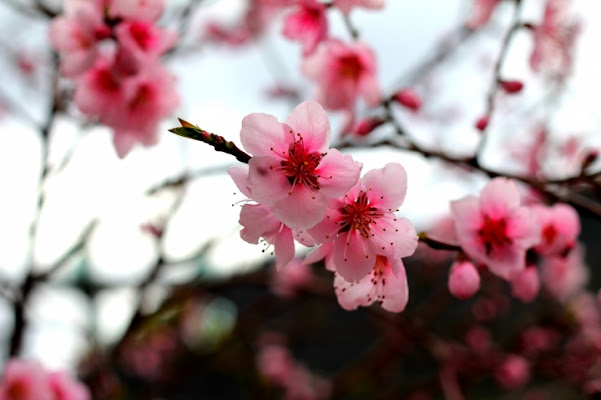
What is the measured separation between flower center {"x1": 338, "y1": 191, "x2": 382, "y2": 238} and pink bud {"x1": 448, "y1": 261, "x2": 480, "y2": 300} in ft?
1.05

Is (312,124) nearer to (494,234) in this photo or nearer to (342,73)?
(494,234)

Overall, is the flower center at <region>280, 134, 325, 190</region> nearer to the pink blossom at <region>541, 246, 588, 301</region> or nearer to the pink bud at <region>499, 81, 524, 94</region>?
the pink bud at <region>499, 81, 524, 94</region>

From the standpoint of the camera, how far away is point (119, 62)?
1.17 m

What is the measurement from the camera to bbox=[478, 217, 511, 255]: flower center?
105cm

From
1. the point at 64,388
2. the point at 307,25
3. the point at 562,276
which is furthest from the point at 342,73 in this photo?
the point at 562,276

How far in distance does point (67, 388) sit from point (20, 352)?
567 mm

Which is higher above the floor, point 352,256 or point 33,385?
point 352,256

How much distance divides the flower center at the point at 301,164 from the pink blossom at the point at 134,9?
2.23 feet

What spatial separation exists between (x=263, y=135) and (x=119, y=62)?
0.65m

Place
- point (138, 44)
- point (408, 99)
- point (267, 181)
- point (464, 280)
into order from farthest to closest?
point (408, 99) < point (138, 44) < point (464, 280) < point (267, 181)

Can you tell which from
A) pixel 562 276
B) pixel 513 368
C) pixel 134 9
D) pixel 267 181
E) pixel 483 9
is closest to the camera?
pixel 267 181

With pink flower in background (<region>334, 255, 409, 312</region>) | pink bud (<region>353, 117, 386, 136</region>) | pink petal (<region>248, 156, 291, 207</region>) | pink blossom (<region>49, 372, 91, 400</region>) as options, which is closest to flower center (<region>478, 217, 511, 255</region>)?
pink flower in background (<region>334, 255, 409, 312</region>)

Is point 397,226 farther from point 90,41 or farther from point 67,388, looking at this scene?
point 67,388

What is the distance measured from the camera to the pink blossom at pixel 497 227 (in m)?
1.02
